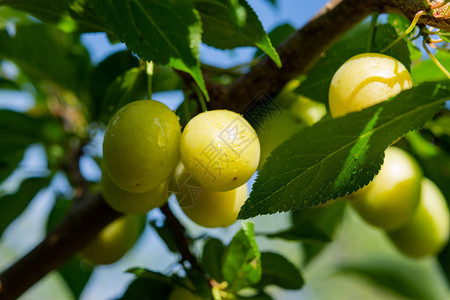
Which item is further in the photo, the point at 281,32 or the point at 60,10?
the point at 281,32

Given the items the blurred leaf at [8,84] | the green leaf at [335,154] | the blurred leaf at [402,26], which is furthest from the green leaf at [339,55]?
the blurred leaf at [8,84]

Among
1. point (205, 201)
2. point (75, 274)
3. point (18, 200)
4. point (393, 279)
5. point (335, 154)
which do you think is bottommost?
point (393, 279)

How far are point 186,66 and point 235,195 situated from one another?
0.16 meters

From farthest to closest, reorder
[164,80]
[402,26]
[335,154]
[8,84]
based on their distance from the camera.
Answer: [8,84] → [164,80] → [402,26] → [335,154]

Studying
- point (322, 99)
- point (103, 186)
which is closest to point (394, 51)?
point (322, 99)

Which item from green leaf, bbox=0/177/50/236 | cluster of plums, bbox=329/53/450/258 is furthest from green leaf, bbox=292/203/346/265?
green leaf, bbox=0/177/50/236

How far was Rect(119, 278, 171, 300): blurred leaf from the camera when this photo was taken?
657 mm

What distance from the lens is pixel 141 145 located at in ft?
1.45

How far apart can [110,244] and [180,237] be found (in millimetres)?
169

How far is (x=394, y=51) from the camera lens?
0.50 meters

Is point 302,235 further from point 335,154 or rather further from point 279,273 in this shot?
point 335,154

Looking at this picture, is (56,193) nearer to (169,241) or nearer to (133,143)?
(169,241)

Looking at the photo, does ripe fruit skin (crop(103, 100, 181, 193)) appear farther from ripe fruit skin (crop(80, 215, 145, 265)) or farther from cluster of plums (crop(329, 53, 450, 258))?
ripe fruit skin (crop(80, 215, 145, 265))

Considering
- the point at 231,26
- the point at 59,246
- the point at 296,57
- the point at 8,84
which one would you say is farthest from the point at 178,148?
the point at 8,84
